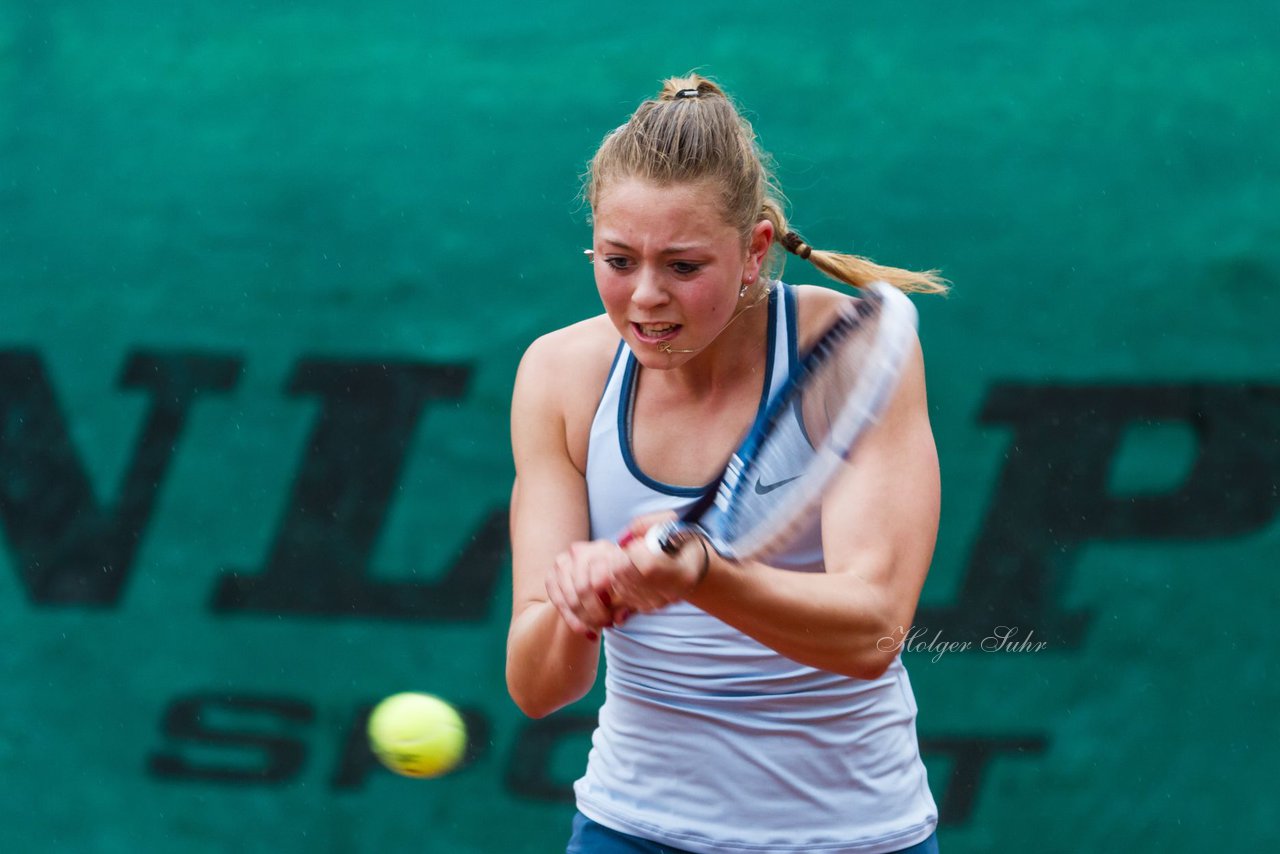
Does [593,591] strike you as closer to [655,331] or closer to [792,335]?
[655,331]

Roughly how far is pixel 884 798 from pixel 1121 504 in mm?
1961

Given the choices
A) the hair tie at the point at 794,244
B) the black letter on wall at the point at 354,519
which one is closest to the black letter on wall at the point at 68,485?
the black letter on wall at the point at 354,519

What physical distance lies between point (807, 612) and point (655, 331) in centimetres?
44

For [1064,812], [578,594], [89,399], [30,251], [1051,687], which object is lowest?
[1064,812]

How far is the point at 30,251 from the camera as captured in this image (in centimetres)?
390

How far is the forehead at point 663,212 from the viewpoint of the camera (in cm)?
195

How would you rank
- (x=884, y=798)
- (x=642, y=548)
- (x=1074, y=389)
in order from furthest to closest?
(x=1074, y=389) → (x=884, y=798) → (x=642, y=548)

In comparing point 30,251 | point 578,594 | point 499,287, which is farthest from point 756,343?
point 30,251

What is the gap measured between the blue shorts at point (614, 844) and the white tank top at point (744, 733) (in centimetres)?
1

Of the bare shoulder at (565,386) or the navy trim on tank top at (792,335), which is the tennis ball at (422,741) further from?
the navy trim on tank top at (792,335)

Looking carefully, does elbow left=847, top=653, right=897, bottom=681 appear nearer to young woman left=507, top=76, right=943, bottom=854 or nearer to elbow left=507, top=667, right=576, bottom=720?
young woman left=507, top=76, right=943, bottom=854

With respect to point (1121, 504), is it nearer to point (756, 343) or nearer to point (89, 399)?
point (756, 343)

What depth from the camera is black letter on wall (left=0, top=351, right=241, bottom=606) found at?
3916 millimetres

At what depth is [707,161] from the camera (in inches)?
78.4
